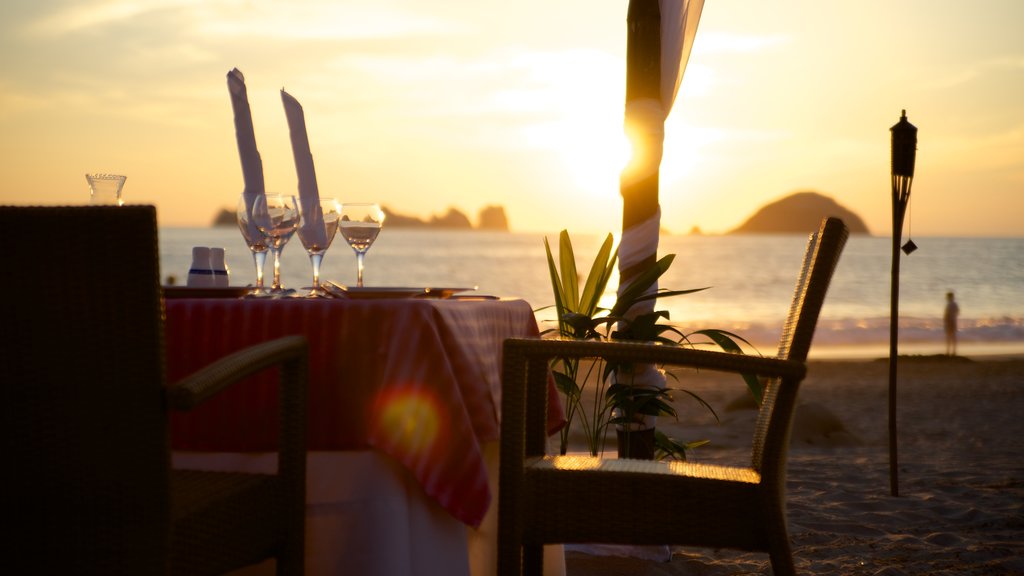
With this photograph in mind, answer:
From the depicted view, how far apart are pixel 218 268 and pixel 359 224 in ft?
1.20

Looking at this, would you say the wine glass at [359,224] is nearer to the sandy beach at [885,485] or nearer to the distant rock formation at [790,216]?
the sandy beach at [885,485]

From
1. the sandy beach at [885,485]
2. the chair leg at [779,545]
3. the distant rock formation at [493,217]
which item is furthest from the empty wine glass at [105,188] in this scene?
the distant rock formation at [493,217]

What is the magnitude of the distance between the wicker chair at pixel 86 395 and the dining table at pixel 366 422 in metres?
0.41

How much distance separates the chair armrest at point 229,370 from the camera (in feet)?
4.35

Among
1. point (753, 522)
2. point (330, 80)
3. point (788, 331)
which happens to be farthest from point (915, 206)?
point (330, 80)

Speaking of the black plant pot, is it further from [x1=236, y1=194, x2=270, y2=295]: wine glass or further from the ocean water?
the ocean water

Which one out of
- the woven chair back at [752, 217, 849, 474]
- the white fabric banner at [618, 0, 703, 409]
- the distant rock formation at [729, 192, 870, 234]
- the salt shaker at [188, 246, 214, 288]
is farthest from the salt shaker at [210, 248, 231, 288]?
the distant rock formation at [729, 192, 870, 234]

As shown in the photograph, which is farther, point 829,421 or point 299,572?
point 829,421

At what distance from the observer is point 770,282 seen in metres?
32.3

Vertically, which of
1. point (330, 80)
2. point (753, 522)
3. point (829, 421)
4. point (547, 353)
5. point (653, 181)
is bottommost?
point (829, 421)

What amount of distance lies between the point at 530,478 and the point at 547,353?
24cm

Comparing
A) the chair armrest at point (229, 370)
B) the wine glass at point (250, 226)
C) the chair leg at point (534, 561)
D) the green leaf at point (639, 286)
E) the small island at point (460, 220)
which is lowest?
the chair leg at point (534, 561)

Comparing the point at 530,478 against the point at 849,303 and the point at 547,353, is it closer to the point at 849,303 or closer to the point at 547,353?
the point at 547,353

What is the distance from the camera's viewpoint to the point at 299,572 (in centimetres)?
171
